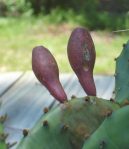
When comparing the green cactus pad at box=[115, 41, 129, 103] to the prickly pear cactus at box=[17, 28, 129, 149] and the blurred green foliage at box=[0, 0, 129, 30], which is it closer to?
the prickly pear cactus at box=[17, 28, 129, 149]

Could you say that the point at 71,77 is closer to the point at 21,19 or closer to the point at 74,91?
the point at 74,91

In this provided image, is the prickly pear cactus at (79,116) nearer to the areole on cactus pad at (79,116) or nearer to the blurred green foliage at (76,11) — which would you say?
the areole on cactus pad at (79,116)

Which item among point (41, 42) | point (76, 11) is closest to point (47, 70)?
point (41, 42)

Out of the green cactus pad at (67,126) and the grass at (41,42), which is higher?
the green cactus pad at (67,126)

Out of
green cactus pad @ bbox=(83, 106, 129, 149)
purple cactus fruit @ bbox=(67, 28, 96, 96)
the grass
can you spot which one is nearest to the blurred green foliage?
the grass

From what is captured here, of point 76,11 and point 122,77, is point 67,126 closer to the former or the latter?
point 122,77

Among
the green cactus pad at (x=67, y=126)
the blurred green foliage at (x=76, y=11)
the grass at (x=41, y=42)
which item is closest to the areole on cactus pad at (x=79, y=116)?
the green cactus pad at (x=67, y=126)
